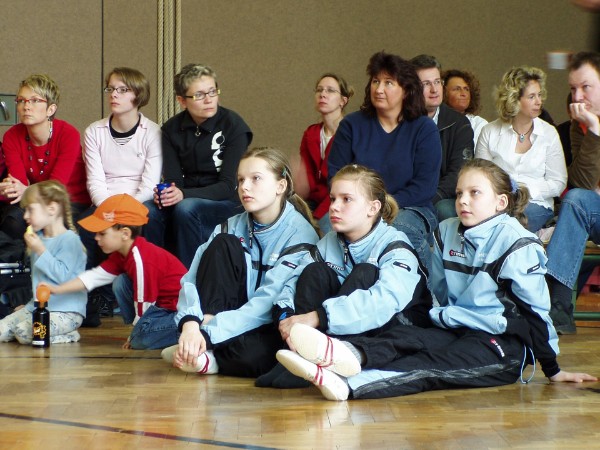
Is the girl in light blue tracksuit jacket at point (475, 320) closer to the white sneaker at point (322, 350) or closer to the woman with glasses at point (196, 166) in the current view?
the white sneaker at point (322, 350)

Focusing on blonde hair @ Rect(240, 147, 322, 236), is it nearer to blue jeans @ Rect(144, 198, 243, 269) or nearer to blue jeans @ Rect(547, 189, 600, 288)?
blue jeans @ Rect(144, 198, 243, 269)

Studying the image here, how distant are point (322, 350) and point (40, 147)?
2.50m

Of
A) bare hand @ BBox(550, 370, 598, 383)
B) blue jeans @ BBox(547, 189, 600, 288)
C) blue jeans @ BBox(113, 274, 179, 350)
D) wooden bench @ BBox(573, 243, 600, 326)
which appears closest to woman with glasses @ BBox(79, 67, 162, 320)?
blue jeans @ BBox(113, 274, 179, 350)

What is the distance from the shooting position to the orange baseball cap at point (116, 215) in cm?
373

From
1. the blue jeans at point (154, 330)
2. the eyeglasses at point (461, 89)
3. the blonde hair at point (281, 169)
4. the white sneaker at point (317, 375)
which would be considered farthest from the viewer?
the eyeglasses at point (461, 89)

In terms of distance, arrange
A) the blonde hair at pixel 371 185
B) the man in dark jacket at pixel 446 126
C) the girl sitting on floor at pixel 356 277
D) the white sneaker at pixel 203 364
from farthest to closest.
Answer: the man in dark jacket at pixel 446 126
the blonde hair at pixel 371 185
the white sneaker at pixel 203 364
the girl sitting on floor at pixel 356 277

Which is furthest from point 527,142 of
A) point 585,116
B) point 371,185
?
point 371,185

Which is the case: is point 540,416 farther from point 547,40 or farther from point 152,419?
point 547,40

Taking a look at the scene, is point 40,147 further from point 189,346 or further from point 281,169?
point 189,346

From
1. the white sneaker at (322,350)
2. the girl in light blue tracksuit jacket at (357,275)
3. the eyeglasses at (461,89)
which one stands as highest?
the eyeglasses at (461,89)

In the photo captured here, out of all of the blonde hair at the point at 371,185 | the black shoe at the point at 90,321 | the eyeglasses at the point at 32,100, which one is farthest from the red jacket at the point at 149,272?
the eyeglasses at the point at 32,100

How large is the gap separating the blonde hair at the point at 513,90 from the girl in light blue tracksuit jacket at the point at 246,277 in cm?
143

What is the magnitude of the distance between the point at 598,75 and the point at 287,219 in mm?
1483

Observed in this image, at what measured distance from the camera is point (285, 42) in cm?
614
